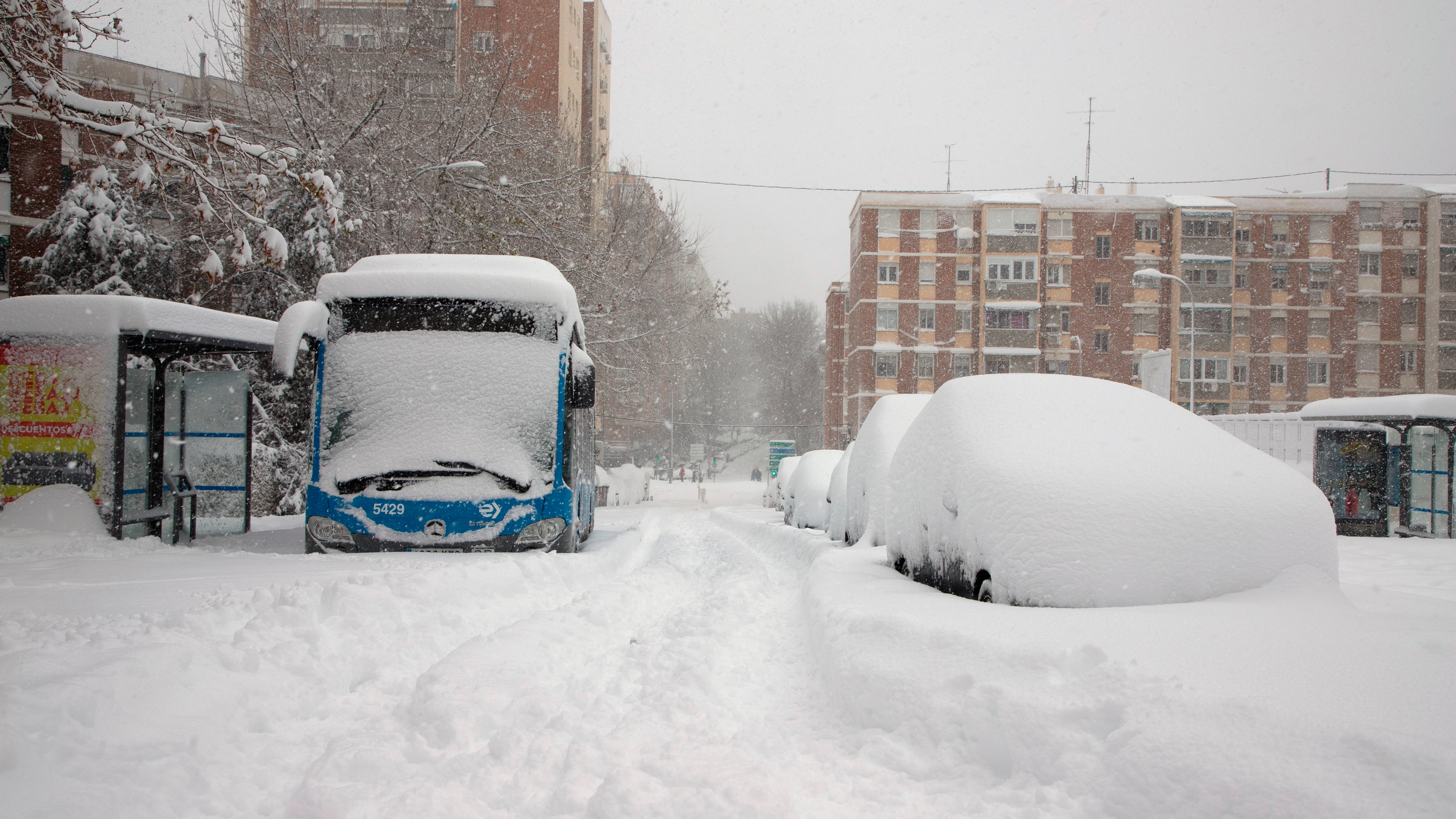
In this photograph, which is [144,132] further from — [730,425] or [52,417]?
[730,425]

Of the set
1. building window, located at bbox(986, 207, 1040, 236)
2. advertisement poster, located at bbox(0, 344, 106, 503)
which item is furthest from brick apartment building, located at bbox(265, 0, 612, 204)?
building window, located at bbox(986, 207, 1040, 236)

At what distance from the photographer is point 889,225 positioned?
2025 inches

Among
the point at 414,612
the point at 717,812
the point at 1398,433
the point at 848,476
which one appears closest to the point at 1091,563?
the point at 717,812

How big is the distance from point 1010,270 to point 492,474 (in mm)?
47279

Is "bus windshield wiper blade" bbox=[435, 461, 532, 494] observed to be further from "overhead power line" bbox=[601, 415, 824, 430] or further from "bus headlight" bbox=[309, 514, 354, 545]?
"overhead power line" bbox=[601, 415, 824, 430]

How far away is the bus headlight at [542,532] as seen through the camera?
7.42m

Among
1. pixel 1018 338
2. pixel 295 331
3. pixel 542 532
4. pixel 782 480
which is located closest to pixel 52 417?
pixel 295 331

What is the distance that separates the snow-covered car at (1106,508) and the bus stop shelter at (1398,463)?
535 inches

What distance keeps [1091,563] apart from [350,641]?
393 cm

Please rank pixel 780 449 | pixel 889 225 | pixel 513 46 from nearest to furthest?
pixel 513 46 → pixel 889 225 → pixel 780 449

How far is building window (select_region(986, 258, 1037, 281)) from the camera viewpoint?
163 ft

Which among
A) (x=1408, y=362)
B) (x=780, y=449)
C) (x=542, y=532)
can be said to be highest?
(x=1408, y=362)

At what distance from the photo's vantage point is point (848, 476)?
11.7 metres

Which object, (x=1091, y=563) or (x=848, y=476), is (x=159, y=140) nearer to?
(x=1091, y=563)
